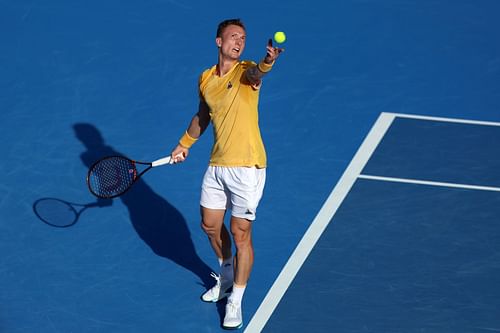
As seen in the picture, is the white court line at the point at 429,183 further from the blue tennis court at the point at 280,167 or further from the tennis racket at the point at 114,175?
the tennis racket at the point at 114,175

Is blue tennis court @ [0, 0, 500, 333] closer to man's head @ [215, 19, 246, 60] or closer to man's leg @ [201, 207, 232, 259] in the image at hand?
man's leg @ [201, 207, 232, 259]

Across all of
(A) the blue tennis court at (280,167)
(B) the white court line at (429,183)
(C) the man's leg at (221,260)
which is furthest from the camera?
(B) the white court line at (429,183)

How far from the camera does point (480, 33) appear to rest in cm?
1461

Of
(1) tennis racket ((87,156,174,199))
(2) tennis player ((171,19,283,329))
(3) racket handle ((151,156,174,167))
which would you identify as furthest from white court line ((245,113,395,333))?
(1) tennis racket ((87,156,174,199))

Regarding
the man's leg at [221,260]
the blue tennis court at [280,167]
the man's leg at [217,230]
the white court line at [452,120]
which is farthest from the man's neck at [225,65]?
the white court line at [452,120]

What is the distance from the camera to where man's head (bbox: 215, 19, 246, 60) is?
9.32 m

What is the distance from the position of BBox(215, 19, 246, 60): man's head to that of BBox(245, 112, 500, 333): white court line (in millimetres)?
2128

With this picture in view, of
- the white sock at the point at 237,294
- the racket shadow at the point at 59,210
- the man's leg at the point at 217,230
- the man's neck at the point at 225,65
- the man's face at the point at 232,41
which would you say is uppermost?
the man's face at the point at 232,41

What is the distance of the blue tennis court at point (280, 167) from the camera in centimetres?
998

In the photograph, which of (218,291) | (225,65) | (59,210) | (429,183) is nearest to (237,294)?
(218,291)

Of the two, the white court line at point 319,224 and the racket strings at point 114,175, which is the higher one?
the racket strings at point 114,175

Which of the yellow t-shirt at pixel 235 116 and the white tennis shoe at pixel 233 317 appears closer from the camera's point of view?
the yellow t-shirt at pixel 235 116

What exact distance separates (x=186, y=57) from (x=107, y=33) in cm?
113

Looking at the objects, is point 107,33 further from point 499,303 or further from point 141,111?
point 499,303
